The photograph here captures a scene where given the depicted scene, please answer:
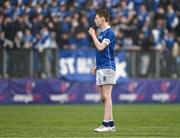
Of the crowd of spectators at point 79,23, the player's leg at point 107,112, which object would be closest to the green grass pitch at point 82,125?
the player's leg at point 107,112

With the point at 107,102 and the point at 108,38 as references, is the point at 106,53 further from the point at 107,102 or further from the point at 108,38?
the point at 107,102

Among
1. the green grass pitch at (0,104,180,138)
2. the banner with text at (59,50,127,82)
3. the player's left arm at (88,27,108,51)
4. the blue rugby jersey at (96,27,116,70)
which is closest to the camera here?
the green grass pitch at (0,104,180,138)

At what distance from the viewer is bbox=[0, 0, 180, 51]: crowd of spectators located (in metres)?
28.7

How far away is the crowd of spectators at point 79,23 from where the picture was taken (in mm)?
28672

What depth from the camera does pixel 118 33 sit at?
29641 millimetres

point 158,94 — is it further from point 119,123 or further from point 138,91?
point 119,123

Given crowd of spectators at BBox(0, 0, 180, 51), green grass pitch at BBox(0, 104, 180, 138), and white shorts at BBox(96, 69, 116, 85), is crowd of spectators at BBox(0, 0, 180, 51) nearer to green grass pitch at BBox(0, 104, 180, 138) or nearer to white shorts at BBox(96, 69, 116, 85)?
green grass pitch at BBox(0, 104, 180, 138)

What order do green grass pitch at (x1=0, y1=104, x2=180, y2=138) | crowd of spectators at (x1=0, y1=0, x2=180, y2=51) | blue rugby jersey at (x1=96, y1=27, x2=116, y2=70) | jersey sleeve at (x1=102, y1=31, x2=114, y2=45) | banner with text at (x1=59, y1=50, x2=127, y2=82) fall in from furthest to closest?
crowd of spectators at (x1=0, y1=0, x2=180, y2=51)
banner with text at (x1=59, y1=50, x2=127, y2=82)
blue rugby jersey at (x1=96, y1=27, x2=116, y2=70)
jersey sleeve at (x1=102, y1=31, x2=114, y2=45)
green grass pitch at (x1=0, y1=104, x2=180, y2=138)

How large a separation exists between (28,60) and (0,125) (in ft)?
38.2

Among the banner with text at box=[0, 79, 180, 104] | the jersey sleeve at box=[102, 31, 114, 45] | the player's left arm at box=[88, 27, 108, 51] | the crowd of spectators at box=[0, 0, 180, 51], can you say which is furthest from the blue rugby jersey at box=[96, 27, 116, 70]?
the crowd of spectators at box=[0, 0, 180, 51]

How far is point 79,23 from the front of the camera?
29453 millimetres

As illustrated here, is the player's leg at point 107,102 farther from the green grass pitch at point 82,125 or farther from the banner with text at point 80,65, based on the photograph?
the banner with text at point 80,65

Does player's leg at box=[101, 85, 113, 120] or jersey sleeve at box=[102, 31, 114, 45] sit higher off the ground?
jersey sleeve at box=[102, 31, 114, 45]

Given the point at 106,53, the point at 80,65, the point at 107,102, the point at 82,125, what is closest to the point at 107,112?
the point at 107,102
